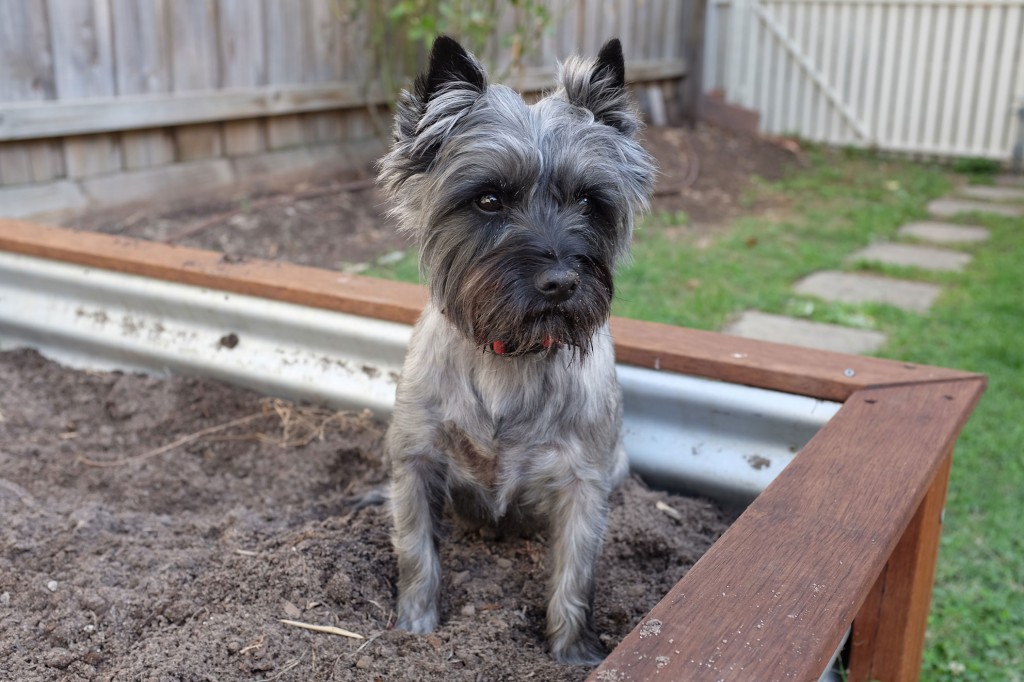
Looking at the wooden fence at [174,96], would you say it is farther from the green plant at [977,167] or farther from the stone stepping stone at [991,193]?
the green plant at [977,167]

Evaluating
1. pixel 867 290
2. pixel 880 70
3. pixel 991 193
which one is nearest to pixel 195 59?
pixel 867 290

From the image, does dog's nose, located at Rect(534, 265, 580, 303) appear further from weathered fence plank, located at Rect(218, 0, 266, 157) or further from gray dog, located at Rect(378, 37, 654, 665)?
weathered fence plank, located at Rect(218, 0, 266, 157)

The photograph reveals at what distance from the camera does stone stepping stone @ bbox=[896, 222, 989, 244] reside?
7.61 m

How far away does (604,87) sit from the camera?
2.41m

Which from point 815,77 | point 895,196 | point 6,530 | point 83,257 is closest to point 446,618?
point 6,530

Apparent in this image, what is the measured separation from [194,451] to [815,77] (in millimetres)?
→ 9801

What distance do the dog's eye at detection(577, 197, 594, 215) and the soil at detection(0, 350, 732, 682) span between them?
3.04ft

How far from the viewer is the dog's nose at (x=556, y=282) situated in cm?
213

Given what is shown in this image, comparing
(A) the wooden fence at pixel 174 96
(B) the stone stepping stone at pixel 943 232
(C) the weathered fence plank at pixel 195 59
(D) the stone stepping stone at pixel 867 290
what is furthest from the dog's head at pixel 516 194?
(B) the stone stepping stone at pixel 943 232

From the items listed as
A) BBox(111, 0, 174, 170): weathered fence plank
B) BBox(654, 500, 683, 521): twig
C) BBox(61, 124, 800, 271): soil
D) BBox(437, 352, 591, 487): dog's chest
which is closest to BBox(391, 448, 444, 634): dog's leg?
BBox(437, 352, 591, 487): dog's chest

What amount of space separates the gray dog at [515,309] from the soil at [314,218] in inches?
103

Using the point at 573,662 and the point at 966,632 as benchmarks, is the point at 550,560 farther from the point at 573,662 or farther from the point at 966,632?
the point at 966,632

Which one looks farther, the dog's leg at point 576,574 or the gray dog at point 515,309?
the dog's leg at point 576,574

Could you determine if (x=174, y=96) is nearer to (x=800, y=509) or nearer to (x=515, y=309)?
(x=515, y=309)
